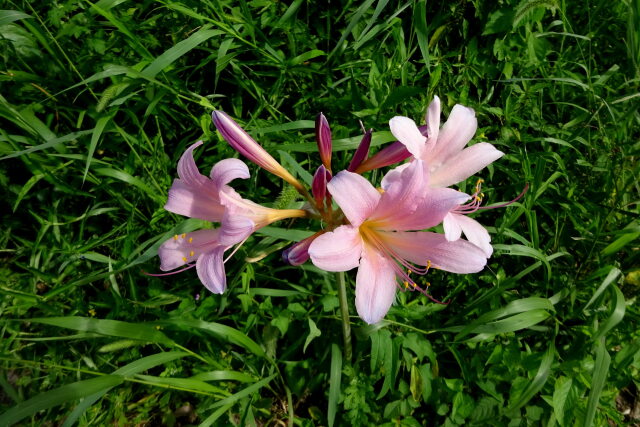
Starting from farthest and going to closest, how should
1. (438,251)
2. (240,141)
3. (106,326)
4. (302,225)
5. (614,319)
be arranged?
(302,225) → (614,319) → (106,326) → (240,141) → (438,251)

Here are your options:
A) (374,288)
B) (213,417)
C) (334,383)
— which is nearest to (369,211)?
(374,288)

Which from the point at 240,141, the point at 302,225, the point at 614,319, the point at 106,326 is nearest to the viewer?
the point at 240,141

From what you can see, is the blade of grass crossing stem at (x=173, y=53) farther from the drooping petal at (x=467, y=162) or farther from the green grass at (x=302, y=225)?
the drooping petal at (x=467, y=162)

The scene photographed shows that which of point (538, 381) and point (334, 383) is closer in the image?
point (538, 381)

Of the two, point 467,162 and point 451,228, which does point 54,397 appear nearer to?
point 451,228

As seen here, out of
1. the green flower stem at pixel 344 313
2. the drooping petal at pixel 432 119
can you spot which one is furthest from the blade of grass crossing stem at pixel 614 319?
the drooping petal at pixel 432 119

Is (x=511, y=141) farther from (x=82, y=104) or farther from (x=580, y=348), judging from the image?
(x=82, y=104)
